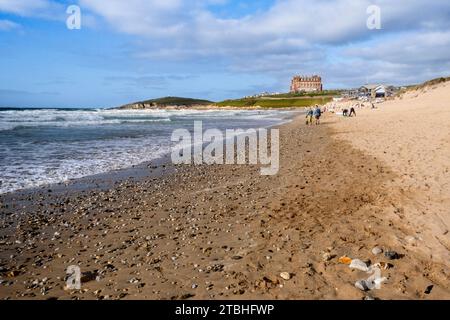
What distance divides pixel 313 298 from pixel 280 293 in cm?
47

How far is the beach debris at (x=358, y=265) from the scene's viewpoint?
19.7ft

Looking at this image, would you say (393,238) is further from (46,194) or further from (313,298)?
(46,194)

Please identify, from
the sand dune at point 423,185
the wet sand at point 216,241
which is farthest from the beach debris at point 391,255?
the sand dune at point 423,185

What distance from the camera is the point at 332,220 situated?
851 centimetres

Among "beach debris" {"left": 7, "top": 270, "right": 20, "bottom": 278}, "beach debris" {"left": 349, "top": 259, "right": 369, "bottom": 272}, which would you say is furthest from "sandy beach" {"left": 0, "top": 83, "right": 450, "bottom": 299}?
"beach debris" {"left": 349, "top": 259, "right": 369, "bottom": 272}

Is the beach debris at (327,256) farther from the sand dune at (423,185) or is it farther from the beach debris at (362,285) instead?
the sand dune at (423,185)

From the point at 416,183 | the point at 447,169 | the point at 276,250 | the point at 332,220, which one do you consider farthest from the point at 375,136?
the point at 276,250

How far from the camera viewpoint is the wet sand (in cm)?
570

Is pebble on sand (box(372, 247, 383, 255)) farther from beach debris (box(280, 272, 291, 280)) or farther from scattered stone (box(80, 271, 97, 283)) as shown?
scattered stone (box(80, 271, 97, 283))

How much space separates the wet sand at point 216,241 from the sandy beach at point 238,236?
29 mm

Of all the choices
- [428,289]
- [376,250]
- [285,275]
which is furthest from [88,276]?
[428,289]

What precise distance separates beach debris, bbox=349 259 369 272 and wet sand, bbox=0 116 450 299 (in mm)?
110
